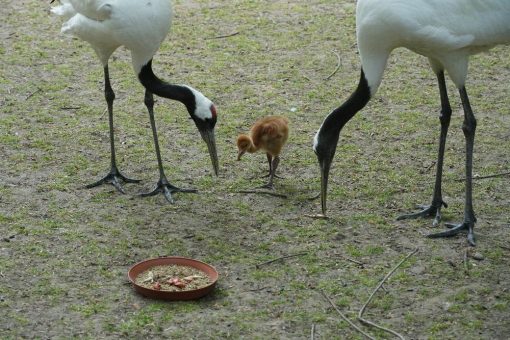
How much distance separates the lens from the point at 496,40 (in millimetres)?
7090

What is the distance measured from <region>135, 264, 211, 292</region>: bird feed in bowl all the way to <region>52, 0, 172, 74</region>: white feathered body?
206cm

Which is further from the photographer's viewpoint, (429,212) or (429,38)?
(429,212)

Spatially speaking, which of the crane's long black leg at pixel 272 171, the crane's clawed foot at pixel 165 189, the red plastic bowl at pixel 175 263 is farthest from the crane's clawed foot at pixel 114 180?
the red plastic bowl at pixel 175 263

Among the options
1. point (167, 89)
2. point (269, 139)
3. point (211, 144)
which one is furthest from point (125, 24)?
point (269, 139)

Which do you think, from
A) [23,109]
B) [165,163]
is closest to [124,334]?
[165,163]

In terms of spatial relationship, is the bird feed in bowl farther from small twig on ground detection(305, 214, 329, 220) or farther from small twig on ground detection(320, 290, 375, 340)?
small twig on ground detection(305, 214, 329, 220)

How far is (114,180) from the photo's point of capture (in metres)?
7.96

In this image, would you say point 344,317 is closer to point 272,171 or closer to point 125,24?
point 272,171

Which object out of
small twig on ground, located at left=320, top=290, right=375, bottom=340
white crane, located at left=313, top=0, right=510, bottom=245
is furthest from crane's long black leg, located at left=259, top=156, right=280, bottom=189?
small twig on ground, located at left=320, top=290, right=375, bottom=340

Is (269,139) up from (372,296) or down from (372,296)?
up

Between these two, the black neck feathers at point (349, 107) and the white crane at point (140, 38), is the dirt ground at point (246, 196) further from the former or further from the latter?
the black neck feathers at point (349, 107)

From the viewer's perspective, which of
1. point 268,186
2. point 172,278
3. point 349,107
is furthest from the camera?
point 268,186

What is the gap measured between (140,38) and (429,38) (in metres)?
2.31

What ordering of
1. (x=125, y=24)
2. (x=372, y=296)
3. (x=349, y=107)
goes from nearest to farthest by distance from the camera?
(x=372, y=296) < (x=349, y=107) < (x=125, y=24)
